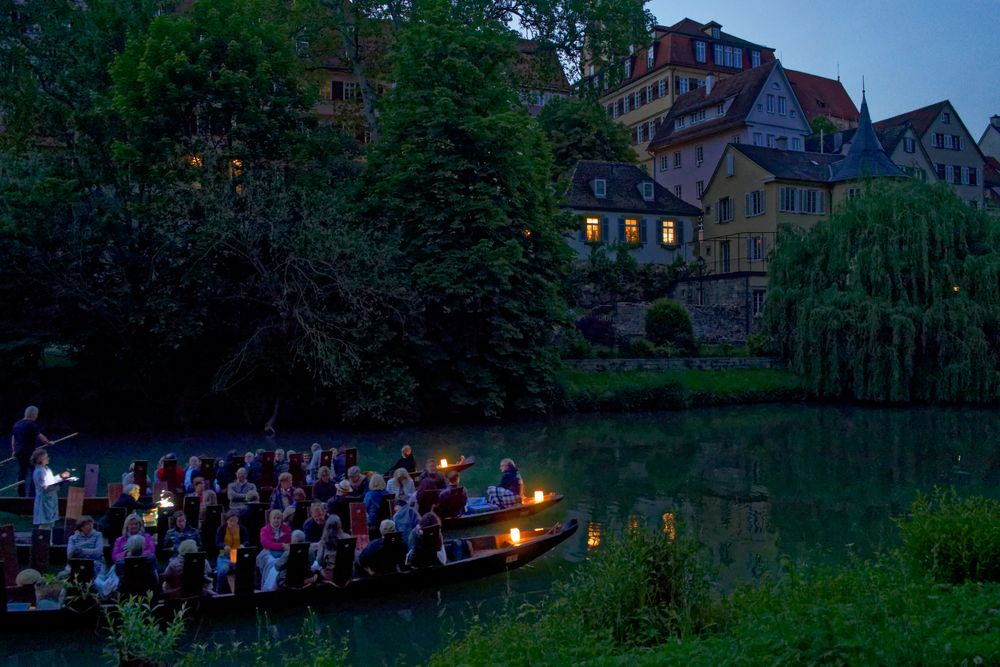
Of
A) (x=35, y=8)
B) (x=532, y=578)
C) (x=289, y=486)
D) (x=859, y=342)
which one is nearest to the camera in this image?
(x=532, y=578)

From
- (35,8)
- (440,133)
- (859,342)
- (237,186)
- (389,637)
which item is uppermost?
(35,8)

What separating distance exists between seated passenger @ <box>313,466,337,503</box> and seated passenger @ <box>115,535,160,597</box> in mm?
4082

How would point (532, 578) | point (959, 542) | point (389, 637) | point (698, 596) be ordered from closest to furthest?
point (698, 596), point (959, 542), point (389, 637), point (532, 578)

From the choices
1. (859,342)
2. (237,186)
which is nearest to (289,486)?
(237,186)

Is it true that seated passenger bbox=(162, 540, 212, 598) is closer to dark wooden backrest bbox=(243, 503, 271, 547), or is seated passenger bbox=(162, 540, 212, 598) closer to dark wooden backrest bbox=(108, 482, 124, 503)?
dark wooden backrest bbox=(243, 503, 271, 547)

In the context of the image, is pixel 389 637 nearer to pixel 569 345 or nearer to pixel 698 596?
pixel 698 596

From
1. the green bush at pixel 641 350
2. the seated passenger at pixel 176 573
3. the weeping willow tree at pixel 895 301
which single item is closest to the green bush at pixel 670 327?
the green bush at pixel 641 350

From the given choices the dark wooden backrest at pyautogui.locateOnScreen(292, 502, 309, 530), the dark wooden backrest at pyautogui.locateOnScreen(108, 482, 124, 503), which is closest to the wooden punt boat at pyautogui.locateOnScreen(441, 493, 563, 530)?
the dark wooden backrest at pyautogui.locateOnScreen(292, 502, 309, 530)

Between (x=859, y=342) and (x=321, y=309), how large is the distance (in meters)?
18.8

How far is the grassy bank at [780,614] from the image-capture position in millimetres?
5500

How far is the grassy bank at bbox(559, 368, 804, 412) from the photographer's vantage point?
30844 mm

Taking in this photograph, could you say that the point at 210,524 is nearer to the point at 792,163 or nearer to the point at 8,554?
the point at 8,554

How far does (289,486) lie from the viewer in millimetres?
13039

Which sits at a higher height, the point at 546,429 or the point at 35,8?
the point at 35,8
